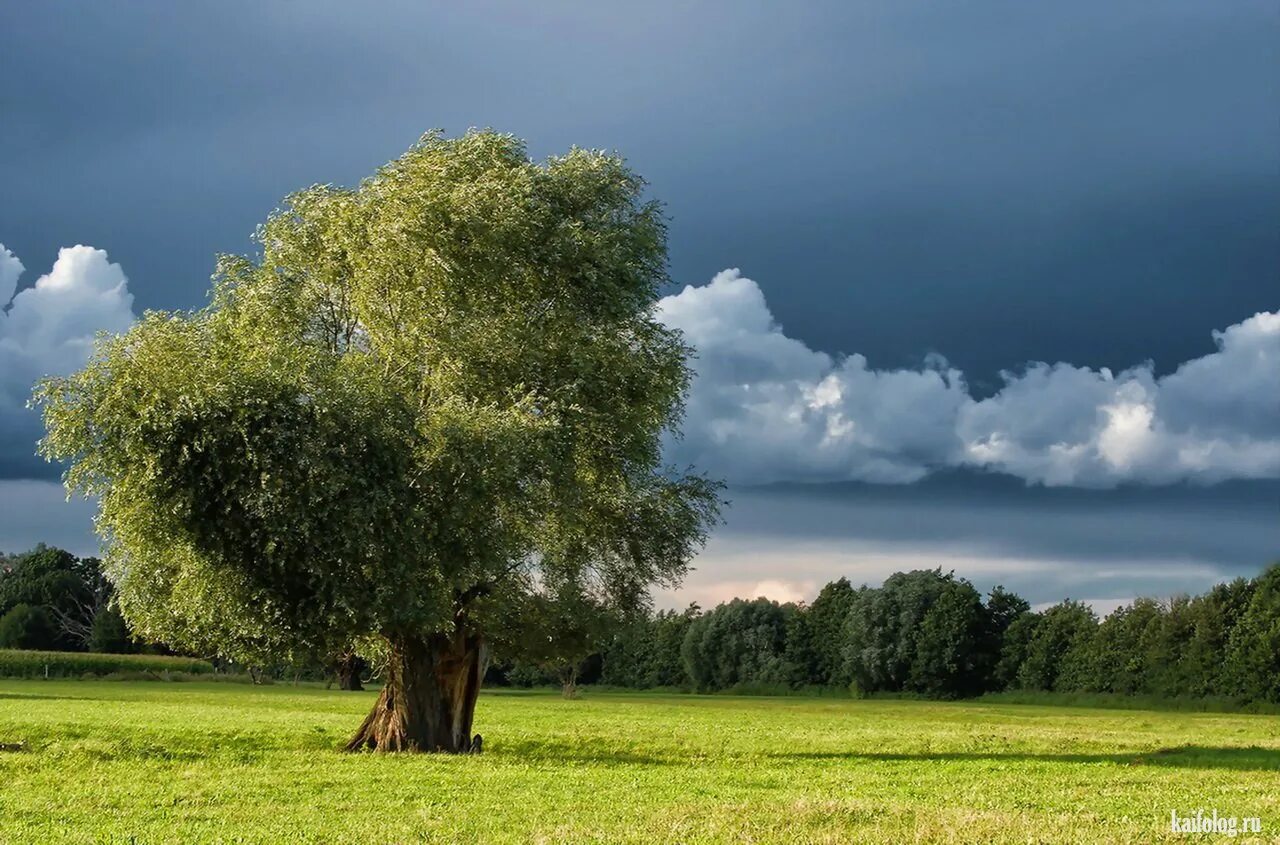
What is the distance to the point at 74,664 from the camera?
136875mm

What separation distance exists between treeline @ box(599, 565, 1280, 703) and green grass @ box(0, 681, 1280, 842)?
42167 mm

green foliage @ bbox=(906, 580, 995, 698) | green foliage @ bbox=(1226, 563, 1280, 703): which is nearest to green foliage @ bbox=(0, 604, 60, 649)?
green foliage @ bbox=(906, 580, 995, 698)

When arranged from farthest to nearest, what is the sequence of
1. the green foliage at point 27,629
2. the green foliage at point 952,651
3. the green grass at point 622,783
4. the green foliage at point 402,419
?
the green foliage at point 27,629 → the green foliage at point 952,651 → the green foliage at point 402,419 → the green grass at point 622,783

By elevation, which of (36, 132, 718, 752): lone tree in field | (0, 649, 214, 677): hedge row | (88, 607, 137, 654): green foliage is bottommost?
(0, 649, 214, 677): hedge row

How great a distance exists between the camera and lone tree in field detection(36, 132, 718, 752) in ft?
118

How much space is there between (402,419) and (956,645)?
107 m

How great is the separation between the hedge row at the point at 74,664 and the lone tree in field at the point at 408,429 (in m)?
105

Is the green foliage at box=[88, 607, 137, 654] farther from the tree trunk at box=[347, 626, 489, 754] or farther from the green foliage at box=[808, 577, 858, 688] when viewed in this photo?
the tree trunk at box=[347, 626, 489, 754]

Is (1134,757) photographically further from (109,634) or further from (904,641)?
(109,634)

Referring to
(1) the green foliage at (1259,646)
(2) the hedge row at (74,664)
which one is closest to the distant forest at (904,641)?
(1) the green foliage at (1259,646)

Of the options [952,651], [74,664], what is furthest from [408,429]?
[74,664]

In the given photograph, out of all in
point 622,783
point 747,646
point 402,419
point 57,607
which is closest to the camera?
point 622,783

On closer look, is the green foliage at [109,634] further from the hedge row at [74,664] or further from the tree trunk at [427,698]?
the tree trunk at [427,698]

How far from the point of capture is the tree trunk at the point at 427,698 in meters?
42.4
